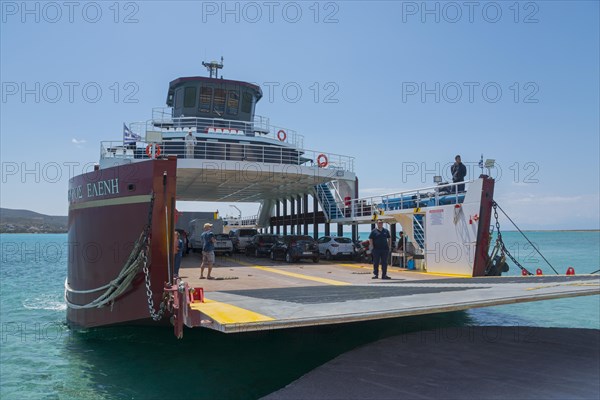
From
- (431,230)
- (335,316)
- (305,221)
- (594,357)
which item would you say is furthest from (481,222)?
(305,221)

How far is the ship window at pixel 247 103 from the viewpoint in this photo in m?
24.2

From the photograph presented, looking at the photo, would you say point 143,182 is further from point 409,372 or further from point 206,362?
point 409,372

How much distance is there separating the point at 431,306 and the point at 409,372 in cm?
201

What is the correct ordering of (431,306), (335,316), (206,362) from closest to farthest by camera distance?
(335,316)
(431,306)
(206,362)

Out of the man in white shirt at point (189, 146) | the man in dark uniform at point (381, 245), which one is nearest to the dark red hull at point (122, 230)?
the man in dark uniform at point (381, 245)

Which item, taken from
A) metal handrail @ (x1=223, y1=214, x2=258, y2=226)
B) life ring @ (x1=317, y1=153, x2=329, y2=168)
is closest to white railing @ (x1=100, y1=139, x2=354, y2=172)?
life ring @ (x1=317, y1=153, x2=329, y2=168)

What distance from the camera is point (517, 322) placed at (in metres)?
15.6

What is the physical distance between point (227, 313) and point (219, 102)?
18.7 metres

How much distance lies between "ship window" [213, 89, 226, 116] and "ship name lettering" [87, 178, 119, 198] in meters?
13.6

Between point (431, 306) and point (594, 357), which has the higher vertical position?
point (431, 306)

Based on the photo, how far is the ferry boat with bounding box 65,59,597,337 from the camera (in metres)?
7.15

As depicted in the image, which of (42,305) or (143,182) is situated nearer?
(143,182)

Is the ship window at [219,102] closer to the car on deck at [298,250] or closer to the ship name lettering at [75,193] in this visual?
the car on deck at [298,250]

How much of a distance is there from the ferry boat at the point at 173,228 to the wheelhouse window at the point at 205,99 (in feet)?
2.03
